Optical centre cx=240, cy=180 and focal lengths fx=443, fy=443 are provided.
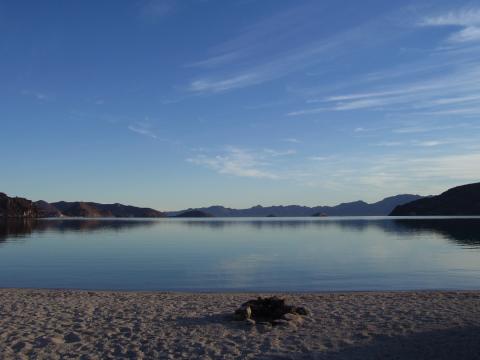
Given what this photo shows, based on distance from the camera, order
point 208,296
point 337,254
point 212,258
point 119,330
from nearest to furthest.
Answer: point 119,330 → point 208,296 → point 212,258 → point 337,254

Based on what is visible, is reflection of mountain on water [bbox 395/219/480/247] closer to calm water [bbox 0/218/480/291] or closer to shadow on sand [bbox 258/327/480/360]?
calm water [bbox 0/218/480/291]

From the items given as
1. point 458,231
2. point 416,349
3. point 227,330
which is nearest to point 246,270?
point 227,330

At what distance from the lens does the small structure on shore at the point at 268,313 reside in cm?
1806

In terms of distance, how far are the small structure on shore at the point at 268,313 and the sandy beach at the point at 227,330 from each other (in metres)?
0.45

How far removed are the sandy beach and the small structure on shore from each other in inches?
17.8

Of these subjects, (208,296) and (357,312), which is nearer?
(357,312)

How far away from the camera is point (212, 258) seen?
175 feet

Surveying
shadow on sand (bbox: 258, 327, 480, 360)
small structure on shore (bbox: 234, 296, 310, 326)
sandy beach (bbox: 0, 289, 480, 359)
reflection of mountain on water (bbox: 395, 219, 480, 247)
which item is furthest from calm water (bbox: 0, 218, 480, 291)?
reflection of mountain on water (bbox: 395, 219, 480, 247)

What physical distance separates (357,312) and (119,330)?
10.5 metres

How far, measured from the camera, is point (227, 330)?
17141 mm

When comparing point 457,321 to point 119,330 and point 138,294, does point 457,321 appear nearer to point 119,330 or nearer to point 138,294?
point 119,330

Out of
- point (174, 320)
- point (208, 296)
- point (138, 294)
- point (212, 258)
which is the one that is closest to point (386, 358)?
point (174, 320)

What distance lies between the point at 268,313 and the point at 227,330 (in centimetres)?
218

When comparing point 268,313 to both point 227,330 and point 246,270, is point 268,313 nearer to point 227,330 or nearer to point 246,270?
point 227,330
